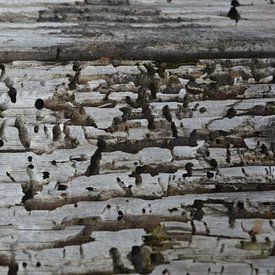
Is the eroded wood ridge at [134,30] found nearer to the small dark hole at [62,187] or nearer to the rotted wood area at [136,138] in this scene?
the rotted wood area at [136,138]

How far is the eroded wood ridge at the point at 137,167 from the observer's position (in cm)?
101

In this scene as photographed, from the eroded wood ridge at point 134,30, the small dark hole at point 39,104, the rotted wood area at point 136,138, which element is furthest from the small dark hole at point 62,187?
the eroded wood ridge at point 134,30

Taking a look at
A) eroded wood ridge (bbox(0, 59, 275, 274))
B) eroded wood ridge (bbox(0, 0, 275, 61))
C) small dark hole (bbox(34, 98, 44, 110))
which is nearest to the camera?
eroded wood ridge (bbox(0, 59, 275, 274))

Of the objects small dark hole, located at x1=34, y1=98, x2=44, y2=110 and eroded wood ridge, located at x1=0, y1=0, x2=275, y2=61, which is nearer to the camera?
small dark hole, located at x1=34, y1=98, x2=44, y2=110

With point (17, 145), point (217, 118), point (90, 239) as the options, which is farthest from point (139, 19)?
point (90, 239)

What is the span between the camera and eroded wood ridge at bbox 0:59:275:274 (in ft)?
3.32

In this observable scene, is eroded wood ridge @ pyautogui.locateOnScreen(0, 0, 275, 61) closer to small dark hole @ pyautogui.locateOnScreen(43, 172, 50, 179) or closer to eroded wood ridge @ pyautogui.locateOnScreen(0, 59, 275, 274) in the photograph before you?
eroded wood ridge @ pyautogui.locateOnScreen(0, 59, 275, 274)

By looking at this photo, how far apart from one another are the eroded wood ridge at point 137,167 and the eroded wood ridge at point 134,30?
4 centimetres

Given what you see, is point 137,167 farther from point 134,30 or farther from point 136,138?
point 134,30

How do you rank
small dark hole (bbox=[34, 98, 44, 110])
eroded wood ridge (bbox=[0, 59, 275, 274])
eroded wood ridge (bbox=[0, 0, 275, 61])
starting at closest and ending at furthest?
eroded wood ridge (bbox=[0, 59, 275, 274]) < small dark hole (bbox=[34, 98, 44, 110]) < eroded wood ridge (bbox=[0, 0, 275, 61])

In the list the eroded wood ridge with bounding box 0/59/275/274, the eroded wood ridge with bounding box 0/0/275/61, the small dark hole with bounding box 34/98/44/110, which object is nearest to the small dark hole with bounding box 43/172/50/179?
the eroded wood ridge with bounding box 0/59/275/274

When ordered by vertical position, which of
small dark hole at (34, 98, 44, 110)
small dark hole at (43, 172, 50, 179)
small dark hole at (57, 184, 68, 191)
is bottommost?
small dark hole at (57, 184, 68, 191)

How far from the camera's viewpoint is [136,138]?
1138 mm

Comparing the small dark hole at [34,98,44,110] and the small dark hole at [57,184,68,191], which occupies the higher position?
the small dark hole at [34,98,44,110]
